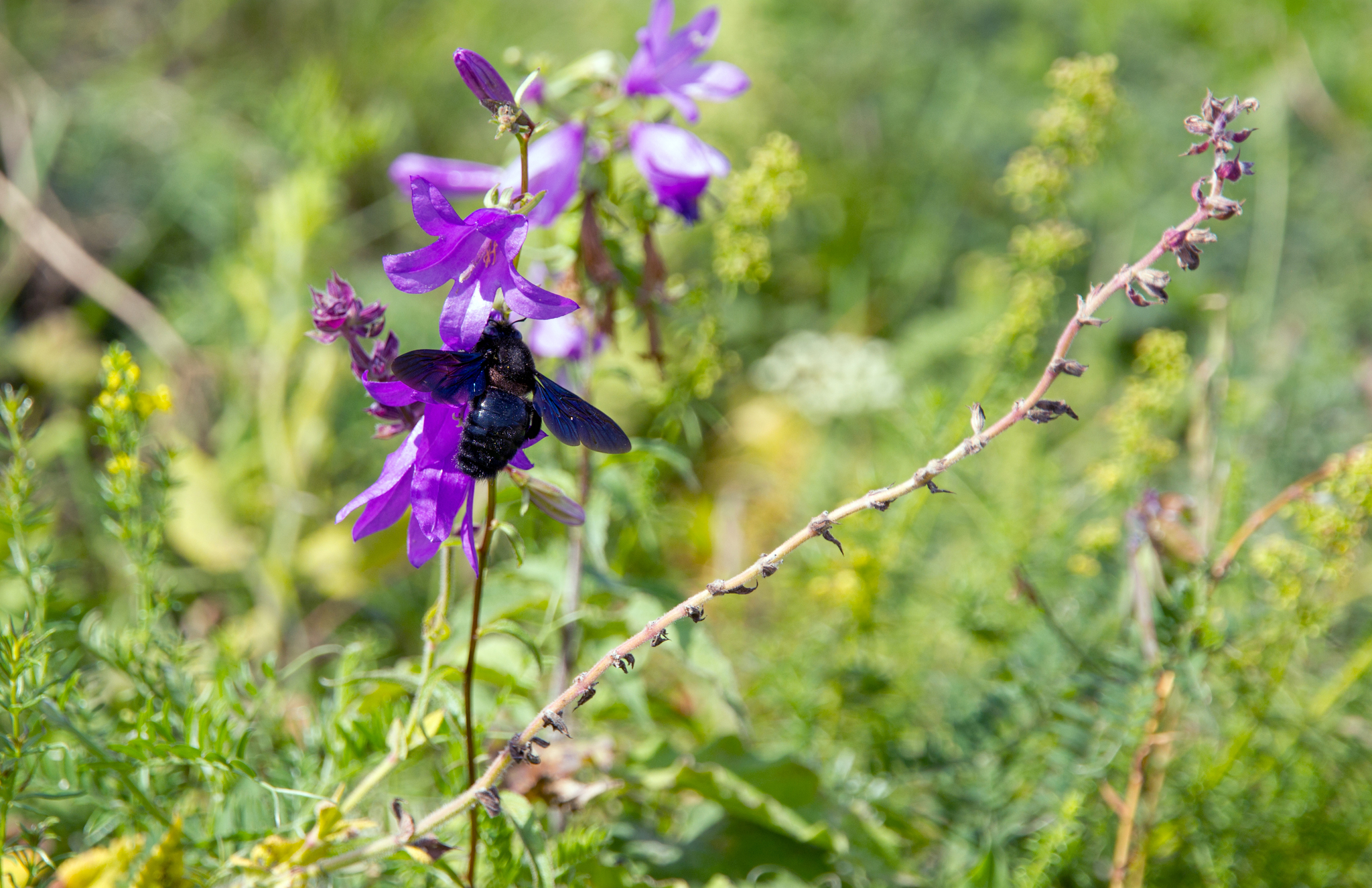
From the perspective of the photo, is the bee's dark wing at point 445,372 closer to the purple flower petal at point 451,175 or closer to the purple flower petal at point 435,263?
the purple flower petal at point 435,263

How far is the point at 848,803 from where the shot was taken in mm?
1566

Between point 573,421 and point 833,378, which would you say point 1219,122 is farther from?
point 833,378

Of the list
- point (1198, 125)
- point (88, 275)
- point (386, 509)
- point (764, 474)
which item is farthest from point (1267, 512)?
point (88, 275)

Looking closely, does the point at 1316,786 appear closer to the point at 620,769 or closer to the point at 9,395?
the point at 620,769

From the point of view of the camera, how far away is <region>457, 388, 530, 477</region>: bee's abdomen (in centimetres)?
92

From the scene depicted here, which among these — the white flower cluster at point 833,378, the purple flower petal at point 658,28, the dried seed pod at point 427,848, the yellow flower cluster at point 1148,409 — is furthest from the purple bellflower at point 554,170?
the white flower cluster at point 833,378

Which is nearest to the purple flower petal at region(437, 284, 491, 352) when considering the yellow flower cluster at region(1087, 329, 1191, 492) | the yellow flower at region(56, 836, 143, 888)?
the yellow flower at region(56, 836, 143, 888)

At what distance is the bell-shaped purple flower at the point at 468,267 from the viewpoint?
2.89 ft

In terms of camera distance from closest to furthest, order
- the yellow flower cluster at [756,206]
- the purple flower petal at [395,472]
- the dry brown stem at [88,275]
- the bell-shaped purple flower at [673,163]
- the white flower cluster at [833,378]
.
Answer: the purple flower petal at [395,472]
the bell-shaped purple flower at [673,163]
the yellow flower cluster at [756,206]
the white flower cluster at [833,378]
the dry brown stem at [88,275]

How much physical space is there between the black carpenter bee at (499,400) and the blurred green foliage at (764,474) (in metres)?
0.34

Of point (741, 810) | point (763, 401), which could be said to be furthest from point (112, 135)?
point (741, 810)

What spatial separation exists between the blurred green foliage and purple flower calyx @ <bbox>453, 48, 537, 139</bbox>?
1.08ft

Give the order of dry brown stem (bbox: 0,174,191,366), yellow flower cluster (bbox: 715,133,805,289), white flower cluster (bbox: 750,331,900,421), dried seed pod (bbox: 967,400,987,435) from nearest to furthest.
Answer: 1. dried seed pod (bbox: 967,400,987,435)
2. yellow flower cluster (bbox: 715,133,805,289)
3. white flower cluster (bbox: 750,331,900,421)
4. dry brown stem (bbox: 0,174,191,366)

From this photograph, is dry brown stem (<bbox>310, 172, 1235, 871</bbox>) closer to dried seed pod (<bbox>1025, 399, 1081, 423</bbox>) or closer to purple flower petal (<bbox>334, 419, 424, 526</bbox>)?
dried seed pod (<bbox>1025, 399, 1081, 423</bbox>)
